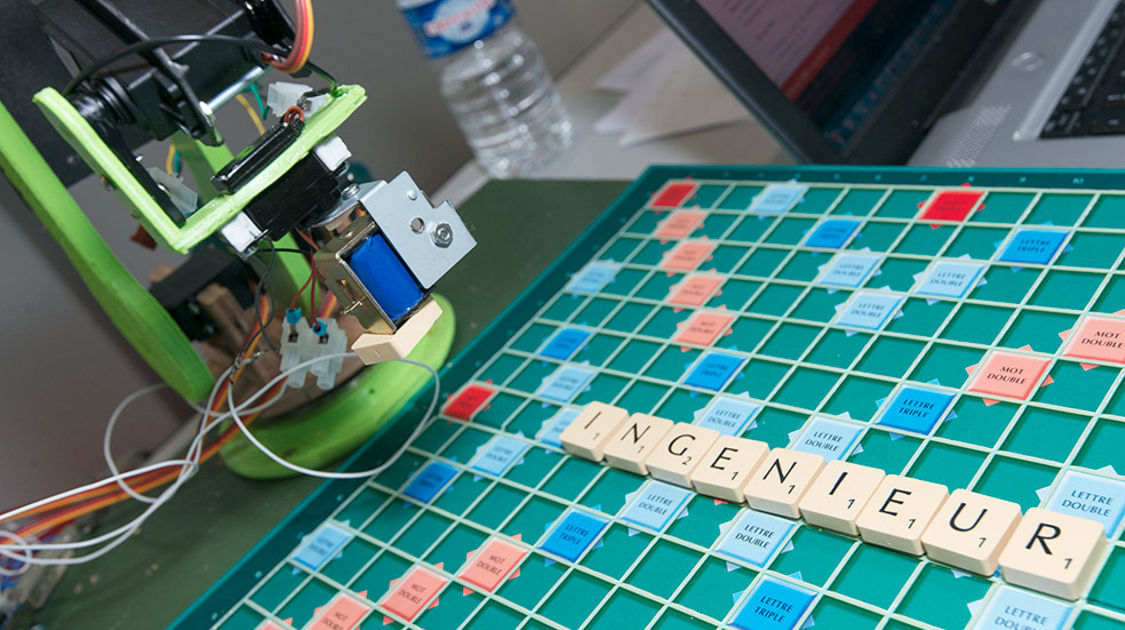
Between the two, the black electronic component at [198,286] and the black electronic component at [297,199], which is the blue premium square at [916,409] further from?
the black electronic component at [198,286]

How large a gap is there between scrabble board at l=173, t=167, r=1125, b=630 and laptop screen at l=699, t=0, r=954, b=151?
3.4 inches

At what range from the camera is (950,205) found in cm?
87

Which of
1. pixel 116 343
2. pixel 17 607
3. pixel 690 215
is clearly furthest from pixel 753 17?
pixel 17 607

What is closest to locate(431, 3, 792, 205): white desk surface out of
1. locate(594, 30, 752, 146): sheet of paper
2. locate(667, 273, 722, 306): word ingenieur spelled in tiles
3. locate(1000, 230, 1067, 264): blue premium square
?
locate(594, 30, 752, 146): sheet of paper

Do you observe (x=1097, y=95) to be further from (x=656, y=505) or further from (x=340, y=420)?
(x=340, y=420)

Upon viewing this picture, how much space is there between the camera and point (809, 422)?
0.74 meters

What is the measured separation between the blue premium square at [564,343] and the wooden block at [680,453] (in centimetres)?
19

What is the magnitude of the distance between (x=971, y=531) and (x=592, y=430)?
1.07 feet

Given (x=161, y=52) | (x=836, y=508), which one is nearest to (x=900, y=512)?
(x=836, y=508)

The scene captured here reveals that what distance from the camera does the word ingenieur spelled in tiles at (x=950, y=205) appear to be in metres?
0.85

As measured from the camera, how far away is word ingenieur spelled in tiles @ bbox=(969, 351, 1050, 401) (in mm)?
679

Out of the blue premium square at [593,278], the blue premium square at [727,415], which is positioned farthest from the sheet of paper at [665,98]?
the blue premium square at [727,415]

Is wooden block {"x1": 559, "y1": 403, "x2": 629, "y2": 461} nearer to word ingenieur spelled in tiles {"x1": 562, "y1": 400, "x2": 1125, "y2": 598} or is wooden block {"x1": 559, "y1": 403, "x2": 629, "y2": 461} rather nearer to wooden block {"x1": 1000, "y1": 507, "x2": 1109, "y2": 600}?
word ingenieur spelled in tiles {"x1": 562, "y1": 400, "x2": 1125, "y2": 598}

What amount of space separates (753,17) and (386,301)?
52 centimetres
